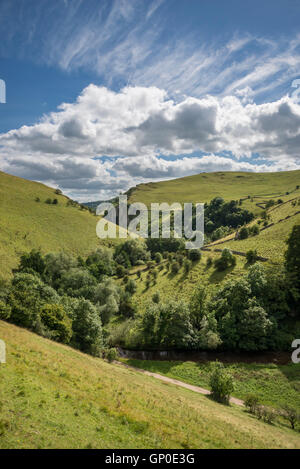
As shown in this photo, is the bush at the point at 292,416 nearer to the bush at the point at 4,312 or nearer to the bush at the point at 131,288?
the bush at the point at 4,312

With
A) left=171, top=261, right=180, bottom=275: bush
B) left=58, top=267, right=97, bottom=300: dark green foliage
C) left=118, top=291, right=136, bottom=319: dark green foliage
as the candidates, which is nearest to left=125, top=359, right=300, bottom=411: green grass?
left=118, top=291, right=136, bottom=319: dark green foliage

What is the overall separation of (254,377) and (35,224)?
3872 inches

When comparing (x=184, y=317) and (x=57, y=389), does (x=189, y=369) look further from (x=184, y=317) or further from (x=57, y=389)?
(x=57, y=389)

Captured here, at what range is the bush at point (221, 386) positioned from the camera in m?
26.9

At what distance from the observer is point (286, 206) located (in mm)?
102375

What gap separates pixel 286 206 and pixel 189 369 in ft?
305

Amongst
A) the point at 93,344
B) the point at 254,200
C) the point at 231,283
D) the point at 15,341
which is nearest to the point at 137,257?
the point at 231,283

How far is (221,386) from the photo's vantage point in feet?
88.9

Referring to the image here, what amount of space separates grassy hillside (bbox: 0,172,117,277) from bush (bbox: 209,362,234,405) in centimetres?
6326

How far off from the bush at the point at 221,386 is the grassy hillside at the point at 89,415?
782 centimetres

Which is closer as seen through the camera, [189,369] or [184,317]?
[189,369]

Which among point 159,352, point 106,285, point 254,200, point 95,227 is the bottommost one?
point 159,352

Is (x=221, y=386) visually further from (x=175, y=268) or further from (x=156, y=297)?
(x=175, y=268)

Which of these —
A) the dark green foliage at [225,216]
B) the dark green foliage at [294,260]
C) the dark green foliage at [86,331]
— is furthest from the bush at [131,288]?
the dark green foliage at [225,216]
